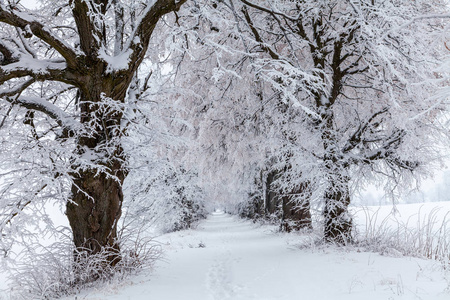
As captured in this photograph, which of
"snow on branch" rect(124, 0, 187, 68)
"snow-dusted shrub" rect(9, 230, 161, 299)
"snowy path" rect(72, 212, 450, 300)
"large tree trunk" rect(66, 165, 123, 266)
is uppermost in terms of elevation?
"snow on branch" rect(124, 0, 187, 68)

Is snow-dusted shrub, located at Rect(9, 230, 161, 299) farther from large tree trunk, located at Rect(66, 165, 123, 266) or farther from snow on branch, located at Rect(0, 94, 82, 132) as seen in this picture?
snow on branch, located at Rect(0, 94, 82, 132)

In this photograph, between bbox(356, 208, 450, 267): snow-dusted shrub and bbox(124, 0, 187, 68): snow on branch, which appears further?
bbox(356, 208, 450, 267): snow-dusted shrub

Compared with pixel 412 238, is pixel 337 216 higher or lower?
higher

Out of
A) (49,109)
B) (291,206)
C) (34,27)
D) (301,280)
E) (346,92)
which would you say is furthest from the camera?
(291,206)

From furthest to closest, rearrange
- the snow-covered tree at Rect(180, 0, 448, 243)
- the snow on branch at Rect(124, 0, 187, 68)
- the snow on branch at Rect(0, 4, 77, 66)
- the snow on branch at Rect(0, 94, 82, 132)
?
the snow-covered tree at Rect(180, 0, 448, 243) < the snow on branch at Rect(124, 0, 187, 68) < the snow on branch at Rect(0, 94, 82, 132) < the snow on branch at Rect(0, 4, 77, 66)

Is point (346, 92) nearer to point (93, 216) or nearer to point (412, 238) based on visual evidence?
point (412, 238)

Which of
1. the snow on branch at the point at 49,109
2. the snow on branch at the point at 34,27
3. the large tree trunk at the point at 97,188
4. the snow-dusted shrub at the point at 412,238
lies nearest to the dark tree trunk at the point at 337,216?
the snow-dusted shrub at the point at 412,238

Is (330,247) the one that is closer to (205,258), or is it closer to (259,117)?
(205,258)

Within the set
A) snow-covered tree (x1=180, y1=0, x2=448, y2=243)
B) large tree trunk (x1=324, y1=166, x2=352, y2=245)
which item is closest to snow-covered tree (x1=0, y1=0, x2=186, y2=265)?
snow-covered tree (x1=180, y1=0, x2=448, y2=243)

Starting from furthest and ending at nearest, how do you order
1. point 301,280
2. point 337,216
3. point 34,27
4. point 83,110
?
1. point 337,216
2. point 83,110
3. point 301,280
4. point 34,27

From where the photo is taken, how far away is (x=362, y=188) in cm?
707

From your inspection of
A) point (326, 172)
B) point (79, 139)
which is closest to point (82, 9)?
point (79, 139)

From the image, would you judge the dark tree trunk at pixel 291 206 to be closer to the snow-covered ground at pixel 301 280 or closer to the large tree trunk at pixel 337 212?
the large tree trunk at pixel 337 212

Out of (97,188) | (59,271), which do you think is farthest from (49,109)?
(59,271)
